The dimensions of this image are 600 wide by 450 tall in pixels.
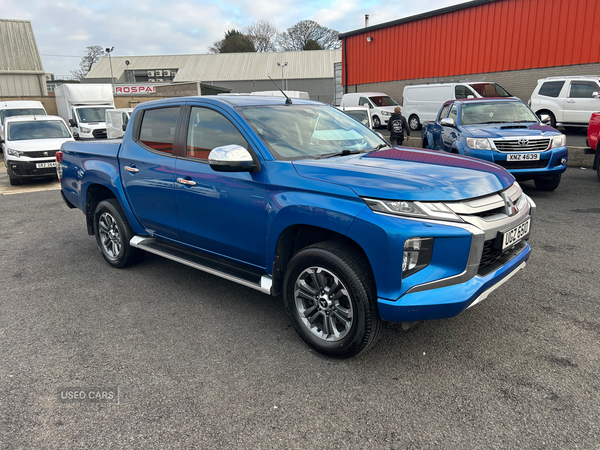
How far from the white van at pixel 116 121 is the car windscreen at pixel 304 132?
15.3 meters

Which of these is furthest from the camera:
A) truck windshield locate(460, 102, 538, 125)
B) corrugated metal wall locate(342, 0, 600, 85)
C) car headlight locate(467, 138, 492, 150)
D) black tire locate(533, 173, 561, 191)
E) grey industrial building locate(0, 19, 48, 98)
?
grey industrial building locate(0, 19, 48, 98)

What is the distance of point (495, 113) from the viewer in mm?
8555

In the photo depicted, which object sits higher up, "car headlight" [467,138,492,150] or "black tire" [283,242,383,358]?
"car headlight" [467,138,492,150]

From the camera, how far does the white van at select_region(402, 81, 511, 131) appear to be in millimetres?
16891

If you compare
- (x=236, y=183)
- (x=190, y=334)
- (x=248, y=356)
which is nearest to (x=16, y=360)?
(x=190, y=334)

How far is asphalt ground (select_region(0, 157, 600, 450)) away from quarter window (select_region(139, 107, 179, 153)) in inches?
55.2

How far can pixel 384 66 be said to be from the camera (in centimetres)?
2544

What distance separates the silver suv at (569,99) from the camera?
14.3 meters

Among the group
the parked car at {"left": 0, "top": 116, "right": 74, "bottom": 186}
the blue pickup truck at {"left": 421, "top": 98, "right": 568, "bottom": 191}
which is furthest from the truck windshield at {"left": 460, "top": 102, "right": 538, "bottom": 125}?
the parked car at {"left": 0, "top": 116, "right": 74, "bottom": 186}

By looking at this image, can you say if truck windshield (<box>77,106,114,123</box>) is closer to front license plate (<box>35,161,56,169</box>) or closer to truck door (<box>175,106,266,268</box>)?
front license plate (<box>35,161,56,169</box>)

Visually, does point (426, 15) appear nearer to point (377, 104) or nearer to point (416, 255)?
point (377, 104)

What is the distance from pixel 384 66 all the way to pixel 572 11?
985cm

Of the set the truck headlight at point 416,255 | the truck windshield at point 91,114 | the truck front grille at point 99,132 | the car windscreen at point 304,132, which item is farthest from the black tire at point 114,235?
the truck windshield at point 91,114

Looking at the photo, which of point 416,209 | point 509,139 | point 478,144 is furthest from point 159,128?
point 509,139
